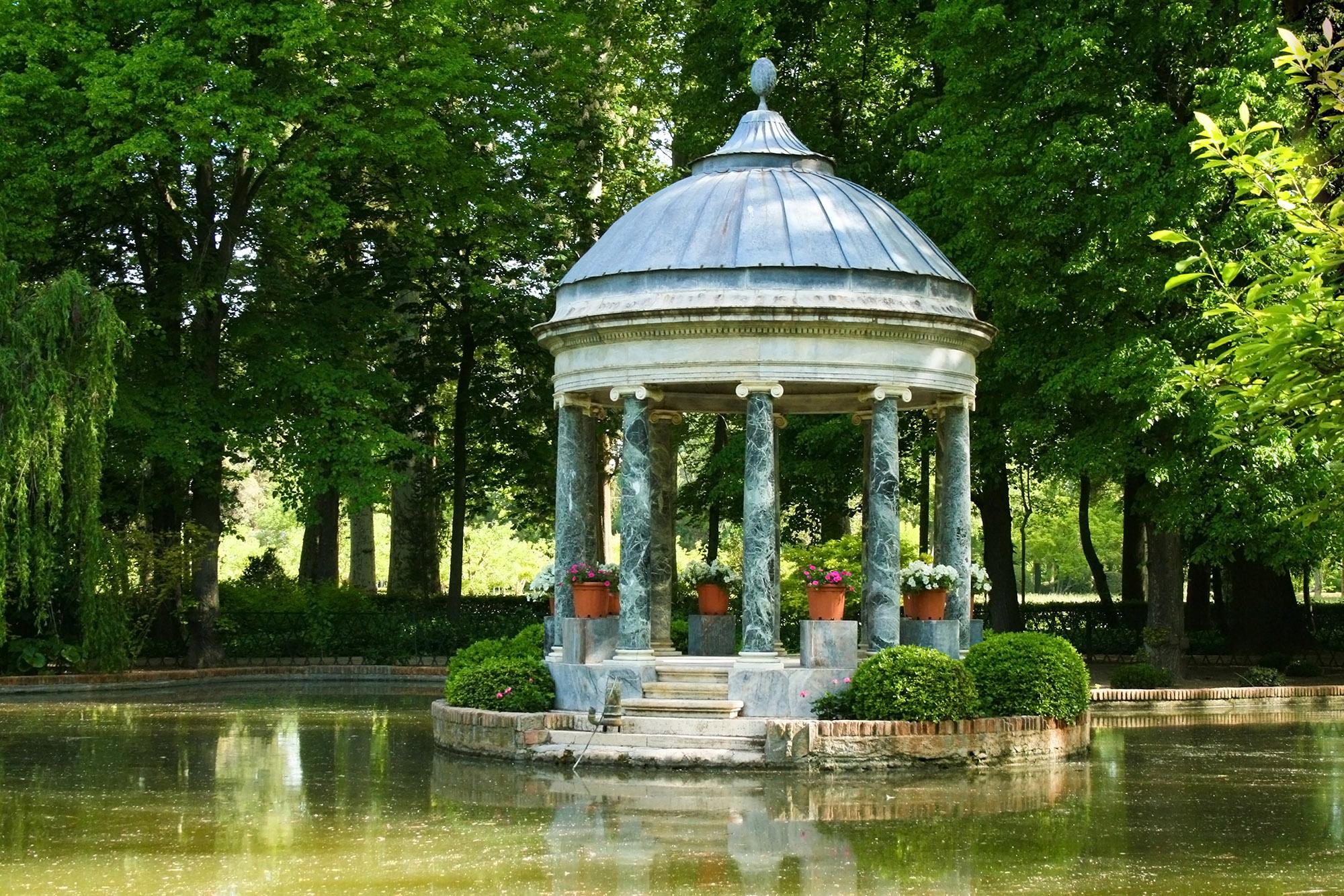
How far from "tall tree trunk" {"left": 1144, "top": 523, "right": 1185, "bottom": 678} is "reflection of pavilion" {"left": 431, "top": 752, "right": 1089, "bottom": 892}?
33.4 ft

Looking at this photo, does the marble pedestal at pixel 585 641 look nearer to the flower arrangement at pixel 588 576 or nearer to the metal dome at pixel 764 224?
the flower arrangement at pixel 588 576

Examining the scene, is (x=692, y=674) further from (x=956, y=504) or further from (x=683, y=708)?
(x=956, y=504)

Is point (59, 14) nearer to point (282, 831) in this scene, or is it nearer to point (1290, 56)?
point (282, 831)

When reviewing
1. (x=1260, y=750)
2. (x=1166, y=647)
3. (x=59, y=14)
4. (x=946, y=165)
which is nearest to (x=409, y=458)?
(x=59, y=14)

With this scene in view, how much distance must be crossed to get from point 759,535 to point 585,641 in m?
2.83

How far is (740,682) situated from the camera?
18812mm

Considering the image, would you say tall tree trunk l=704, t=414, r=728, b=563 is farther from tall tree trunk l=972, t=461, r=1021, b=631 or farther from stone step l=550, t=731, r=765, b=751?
stone step l=550, t=731, r=765, b=751

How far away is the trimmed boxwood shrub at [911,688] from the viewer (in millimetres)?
17828

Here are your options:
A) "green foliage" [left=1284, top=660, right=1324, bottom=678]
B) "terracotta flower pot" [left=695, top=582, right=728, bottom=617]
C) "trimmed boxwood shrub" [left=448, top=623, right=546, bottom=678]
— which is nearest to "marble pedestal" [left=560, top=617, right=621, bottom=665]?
"trimmed boxwood shrub" [left=448, top=623, right=546, bottom=678]

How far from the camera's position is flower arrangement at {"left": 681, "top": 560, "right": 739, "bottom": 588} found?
73.9ft

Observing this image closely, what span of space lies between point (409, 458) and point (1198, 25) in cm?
2127

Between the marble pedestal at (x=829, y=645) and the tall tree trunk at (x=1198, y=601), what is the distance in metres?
22.4

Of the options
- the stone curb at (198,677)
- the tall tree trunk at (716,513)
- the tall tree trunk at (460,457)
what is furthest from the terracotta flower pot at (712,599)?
the tall tree trunk at (460,457)

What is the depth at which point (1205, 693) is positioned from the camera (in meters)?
26.3
